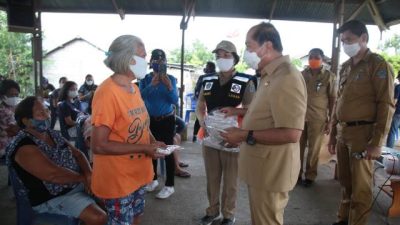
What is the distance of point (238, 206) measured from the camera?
3.66m

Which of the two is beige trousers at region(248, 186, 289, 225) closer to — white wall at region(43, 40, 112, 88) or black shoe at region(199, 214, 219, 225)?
black shoe at region(199, 214, 219, 225)

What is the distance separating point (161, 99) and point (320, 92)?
217cm

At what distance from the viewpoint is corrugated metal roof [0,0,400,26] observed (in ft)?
20.5

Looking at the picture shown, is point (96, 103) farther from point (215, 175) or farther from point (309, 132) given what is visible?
point (309, 132)

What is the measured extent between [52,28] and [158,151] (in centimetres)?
3522

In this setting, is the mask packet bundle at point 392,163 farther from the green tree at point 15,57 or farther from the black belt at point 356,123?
the green tree at point 15,57

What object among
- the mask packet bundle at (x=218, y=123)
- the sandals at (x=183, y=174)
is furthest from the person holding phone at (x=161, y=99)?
the mask packet bundle at (x=218, y=123)

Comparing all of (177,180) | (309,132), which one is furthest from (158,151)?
(309,132)

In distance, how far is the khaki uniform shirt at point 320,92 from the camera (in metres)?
4.29

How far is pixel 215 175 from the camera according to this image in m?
3.00

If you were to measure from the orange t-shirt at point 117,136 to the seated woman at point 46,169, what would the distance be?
40cm

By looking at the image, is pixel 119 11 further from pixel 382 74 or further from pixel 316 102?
pixel 382 74

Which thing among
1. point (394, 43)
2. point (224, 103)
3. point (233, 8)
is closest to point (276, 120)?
point (224, 103)

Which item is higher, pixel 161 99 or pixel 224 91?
pixel 224 91
